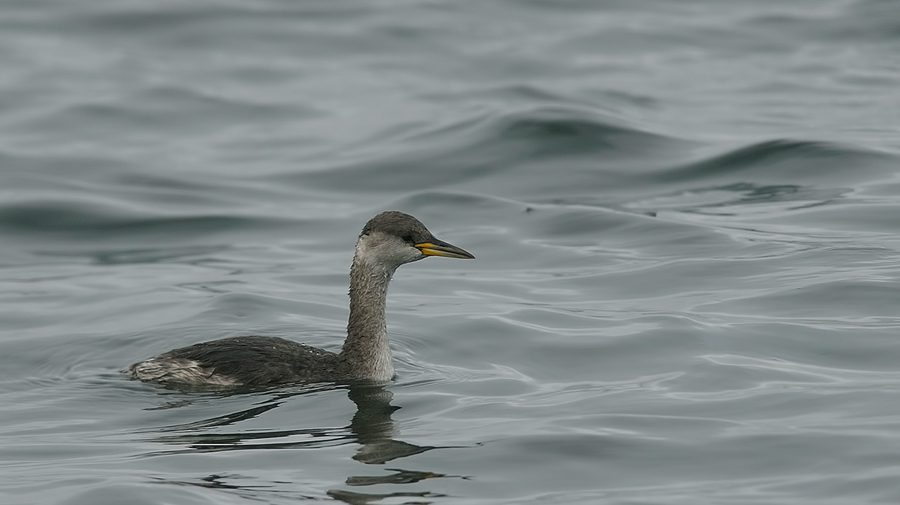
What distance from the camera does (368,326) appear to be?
10.8 m

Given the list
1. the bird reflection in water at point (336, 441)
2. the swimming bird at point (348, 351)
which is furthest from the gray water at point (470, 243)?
the swimming bird at point (348, 351)

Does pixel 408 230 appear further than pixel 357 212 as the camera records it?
No

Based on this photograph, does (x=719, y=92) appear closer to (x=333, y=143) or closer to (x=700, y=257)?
(x=333, y=143)

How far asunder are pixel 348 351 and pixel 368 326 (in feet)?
0.76

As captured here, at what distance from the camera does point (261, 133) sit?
21719 mm

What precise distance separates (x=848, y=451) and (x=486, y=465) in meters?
2.09

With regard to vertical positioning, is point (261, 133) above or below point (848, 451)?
above

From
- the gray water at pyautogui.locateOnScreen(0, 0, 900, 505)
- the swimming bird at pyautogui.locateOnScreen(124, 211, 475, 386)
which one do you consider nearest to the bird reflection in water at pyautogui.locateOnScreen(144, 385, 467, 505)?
the gray water at pyautogui.locateOnScreen(0, 0, 900, 505)

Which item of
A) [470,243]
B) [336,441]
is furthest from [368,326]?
[470,243]

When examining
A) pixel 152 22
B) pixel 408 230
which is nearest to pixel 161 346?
pixel 408 230

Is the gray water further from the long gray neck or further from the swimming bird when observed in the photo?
the long gray neck

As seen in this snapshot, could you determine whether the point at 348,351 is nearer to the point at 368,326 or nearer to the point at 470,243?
the point at 368,326

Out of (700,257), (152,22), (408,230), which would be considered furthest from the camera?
(152,22)

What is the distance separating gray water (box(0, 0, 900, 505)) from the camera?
28.7 feet
